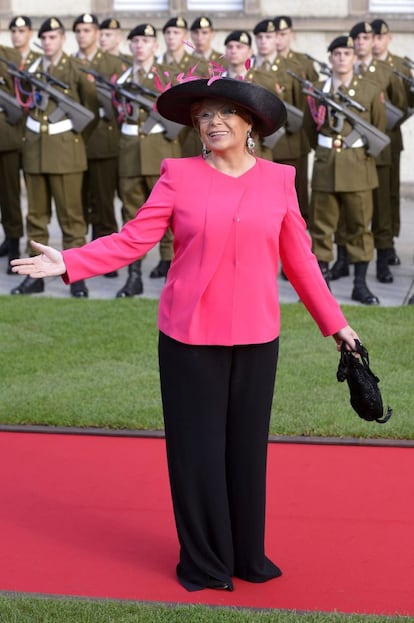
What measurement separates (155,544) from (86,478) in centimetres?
86

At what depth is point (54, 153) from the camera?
1025cm

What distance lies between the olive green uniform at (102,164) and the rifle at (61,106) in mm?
618

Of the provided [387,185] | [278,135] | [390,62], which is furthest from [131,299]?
[390,62]

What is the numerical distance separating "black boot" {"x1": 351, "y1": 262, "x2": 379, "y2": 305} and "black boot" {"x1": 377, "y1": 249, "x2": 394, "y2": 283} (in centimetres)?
74

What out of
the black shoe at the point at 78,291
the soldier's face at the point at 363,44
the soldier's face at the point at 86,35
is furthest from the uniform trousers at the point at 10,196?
the soldier's face at the point at 363,44

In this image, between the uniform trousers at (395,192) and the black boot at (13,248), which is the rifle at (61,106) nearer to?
the black boot at (13,248)

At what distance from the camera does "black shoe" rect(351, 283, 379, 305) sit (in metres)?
9.90

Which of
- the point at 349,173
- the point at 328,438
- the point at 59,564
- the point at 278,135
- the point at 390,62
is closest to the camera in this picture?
the point at 59,564

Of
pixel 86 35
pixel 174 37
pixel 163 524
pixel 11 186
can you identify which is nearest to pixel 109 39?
pixel 86 35

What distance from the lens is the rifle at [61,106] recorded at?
1020 cm

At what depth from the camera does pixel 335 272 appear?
10.9 m

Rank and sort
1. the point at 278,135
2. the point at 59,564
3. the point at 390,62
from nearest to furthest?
the point at 59,564
the point at 278,135
the point at 390,62

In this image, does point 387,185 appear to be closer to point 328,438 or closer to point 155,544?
point 328,438

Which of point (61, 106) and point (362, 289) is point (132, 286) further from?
point (362, 289)
